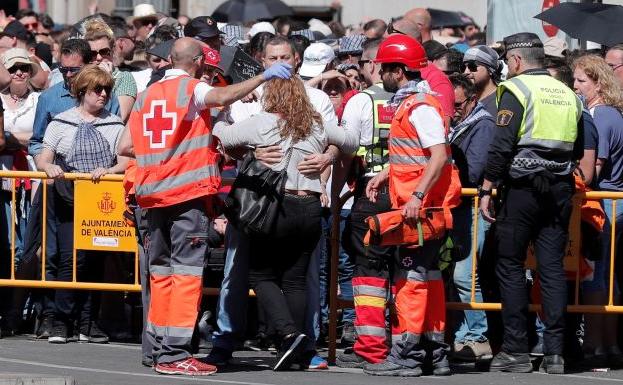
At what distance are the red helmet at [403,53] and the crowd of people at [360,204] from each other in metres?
0.02

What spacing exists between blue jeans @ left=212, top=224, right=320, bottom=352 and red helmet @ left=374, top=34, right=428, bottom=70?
1.39 m

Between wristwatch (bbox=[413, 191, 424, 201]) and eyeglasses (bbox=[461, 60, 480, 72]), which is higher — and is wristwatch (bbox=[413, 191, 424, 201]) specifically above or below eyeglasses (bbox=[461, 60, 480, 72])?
below

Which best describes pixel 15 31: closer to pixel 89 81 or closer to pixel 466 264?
pixel 89 81

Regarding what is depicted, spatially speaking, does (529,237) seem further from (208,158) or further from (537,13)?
(537,13)

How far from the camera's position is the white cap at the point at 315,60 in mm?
12375

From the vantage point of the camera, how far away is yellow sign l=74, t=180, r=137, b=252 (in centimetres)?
1145

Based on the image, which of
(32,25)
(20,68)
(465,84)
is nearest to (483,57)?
(465,84)

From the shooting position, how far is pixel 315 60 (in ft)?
40.8

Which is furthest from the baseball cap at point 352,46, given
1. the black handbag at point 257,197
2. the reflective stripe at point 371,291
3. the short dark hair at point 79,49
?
the black handbag at point 257,197

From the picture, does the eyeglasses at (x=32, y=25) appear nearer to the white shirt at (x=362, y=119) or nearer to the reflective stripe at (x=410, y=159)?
the white shirt at (x=362, y=119)

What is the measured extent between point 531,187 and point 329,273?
184 centimetres

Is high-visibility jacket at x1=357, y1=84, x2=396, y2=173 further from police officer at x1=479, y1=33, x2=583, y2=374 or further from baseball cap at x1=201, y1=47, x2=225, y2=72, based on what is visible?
baseball cap at x1=201, y1=47, x2=225, y2=72

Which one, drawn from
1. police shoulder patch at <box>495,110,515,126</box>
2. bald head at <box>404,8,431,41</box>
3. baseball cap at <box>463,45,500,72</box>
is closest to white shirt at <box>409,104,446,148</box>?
police shoulder patch at <box>495,110,515,126</box>

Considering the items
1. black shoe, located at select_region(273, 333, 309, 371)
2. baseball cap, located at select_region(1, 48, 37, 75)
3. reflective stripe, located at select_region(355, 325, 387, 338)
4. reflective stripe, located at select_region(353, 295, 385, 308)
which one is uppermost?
baseball cap, located at select_region(1, 48, 37, 75)
